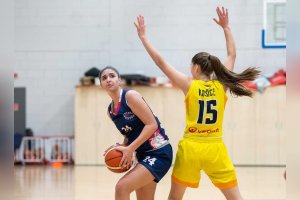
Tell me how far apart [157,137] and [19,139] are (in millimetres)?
9376

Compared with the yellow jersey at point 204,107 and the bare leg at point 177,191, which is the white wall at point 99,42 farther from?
the bare leg at point 177,191

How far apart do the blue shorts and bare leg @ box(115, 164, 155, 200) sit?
2.1 inches

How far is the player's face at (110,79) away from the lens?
14.1ft

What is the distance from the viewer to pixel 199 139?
4.17 meters

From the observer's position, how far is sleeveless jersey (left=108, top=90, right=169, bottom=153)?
4211 mm

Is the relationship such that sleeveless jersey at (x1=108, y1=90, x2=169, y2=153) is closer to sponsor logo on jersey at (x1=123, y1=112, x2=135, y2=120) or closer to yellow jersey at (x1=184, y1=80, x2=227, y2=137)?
sponsor logo on jersey at (x1=123, y1=112, x2=135, y2=120)

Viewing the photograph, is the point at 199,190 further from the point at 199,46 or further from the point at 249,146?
the point at 199,46

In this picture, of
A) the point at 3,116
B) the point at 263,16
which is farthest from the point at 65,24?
the point at 3,116

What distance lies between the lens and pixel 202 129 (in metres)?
4.17

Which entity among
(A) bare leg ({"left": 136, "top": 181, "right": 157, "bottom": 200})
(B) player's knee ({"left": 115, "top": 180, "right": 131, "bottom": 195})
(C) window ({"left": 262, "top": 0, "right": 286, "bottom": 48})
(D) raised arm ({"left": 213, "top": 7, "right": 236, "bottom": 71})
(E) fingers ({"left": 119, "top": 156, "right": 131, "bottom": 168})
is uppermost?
(C) window ({"left": 262, "top": 0, "right": 286, "bottom": 48})

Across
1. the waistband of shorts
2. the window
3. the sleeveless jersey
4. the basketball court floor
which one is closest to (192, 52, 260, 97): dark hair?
the waistband of shorts

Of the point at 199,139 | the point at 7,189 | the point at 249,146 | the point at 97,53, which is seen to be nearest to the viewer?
the point at 7,189

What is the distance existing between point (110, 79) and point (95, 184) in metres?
5.09

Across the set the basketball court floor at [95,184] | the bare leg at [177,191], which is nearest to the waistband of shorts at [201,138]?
the bare leg at [177,191]
